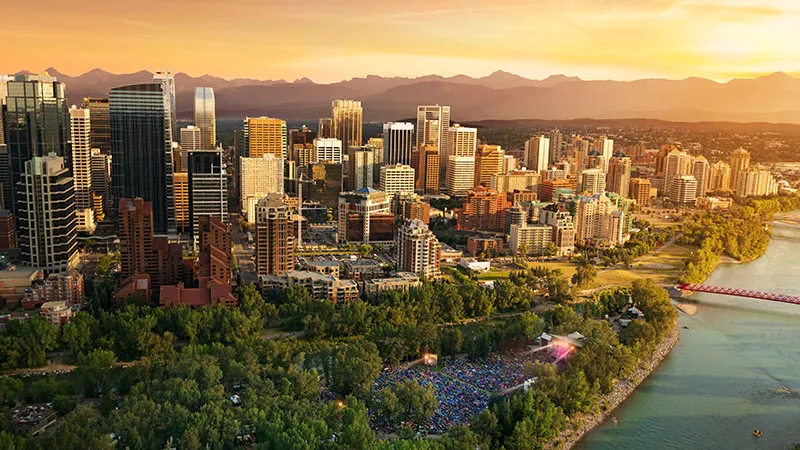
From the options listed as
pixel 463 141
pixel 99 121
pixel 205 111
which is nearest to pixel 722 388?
pixel 99 121

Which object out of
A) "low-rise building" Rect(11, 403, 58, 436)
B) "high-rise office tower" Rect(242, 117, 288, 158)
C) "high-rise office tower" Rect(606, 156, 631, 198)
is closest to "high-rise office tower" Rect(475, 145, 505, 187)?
"high-rise office tower" Rect(606, 156, 631, 198)

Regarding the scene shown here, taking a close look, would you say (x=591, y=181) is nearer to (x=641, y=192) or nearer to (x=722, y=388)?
(x=641, y=192)

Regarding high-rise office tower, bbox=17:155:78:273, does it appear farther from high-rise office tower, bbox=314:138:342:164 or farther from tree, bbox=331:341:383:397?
high-rise office tower, bbox=314:138:342:164

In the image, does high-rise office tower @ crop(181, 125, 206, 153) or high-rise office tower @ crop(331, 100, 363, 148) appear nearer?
high-rise office tower @ crop(181, 125, 206, 153)

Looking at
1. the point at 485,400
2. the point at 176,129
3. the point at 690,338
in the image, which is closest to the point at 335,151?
the point at 176,129

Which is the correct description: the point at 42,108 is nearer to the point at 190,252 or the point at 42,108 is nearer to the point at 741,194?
the point at 190,252
